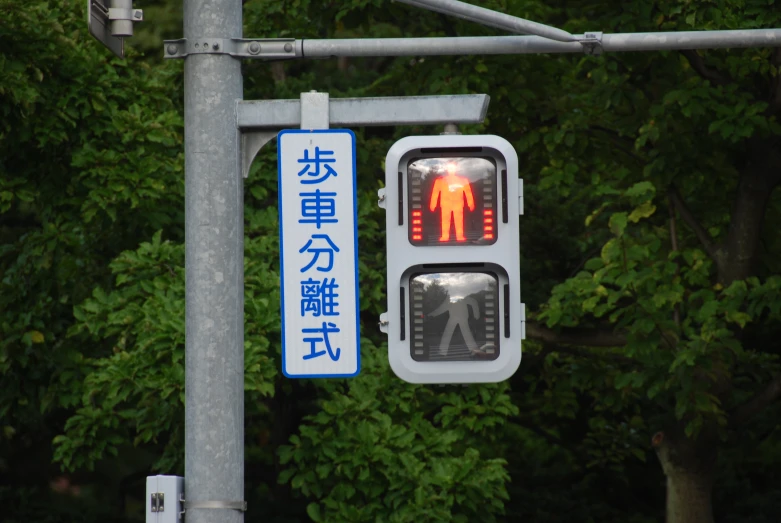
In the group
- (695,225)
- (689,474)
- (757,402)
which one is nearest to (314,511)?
(689,474)

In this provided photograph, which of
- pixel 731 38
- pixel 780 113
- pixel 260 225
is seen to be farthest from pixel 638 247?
pixel 731 38

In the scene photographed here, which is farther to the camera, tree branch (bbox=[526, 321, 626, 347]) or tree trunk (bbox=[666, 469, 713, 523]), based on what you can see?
tree trunk (bbox=[666, 469, 713, 523])

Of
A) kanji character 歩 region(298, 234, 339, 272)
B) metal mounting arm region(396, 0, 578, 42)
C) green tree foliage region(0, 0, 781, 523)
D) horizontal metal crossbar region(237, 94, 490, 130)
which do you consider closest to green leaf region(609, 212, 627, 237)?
green tree foliage region(0, 0, 781, 523)

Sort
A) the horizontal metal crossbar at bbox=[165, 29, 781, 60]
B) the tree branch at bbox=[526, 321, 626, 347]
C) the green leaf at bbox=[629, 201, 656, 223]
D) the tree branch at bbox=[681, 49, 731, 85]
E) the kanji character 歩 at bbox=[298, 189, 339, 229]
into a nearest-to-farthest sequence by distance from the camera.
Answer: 1. the kanji character 歩 at bbox=[298, 189, 339, 229]
2. the horizontal metal crossbar at bbox=[165, 29, 781, 60]
3. the green leaf at bbox=[629, 201, 656, 223]
4. the tree branch at bbox=[681, 49, 731, 85]
5. the tree branch at bbox=[526, 321, 626, 347]

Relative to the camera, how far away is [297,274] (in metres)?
4.61

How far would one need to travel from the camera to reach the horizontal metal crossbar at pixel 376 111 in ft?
15.5

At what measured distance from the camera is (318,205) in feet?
15.3

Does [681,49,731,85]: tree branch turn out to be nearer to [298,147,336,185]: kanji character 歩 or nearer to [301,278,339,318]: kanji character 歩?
[298,147,336,185]: kanji character 歩

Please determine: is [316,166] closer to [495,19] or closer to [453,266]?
[453,266]

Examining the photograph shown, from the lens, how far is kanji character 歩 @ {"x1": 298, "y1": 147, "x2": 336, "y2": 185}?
185 inches

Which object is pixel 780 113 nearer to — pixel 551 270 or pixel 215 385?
pixel 551 270

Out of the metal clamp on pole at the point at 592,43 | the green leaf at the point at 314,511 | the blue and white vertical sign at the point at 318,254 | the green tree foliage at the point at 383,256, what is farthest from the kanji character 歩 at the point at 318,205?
the green leaf at the point at 314,511

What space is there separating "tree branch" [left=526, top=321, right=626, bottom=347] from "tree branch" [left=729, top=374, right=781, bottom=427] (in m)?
1.59

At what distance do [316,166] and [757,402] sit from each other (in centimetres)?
1085
